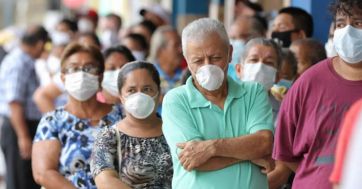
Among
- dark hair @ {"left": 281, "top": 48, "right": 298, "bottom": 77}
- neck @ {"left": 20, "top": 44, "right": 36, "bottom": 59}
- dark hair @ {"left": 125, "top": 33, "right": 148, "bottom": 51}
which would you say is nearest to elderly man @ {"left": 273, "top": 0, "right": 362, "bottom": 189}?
dark hair @ {"left": 281, "top": 48, "right": 298, "bottom": 77}

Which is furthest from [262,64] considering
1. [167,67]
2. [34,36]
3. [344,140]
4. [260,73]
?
[34,36]

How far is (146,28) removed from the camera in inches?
485

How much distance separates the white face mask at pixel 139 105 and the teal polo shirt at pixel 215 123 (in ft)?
2.05

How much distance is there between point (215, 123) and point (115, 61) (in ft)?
10.1

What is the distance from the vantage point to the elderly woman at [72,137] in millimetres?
6230

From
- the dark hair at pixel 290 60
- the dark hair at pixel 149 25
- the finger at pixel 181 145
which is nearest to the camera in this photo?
the finger at pixel 181 145

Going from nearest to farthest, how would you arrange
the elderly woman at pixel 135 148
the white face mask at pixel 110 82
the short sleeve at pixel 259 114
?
1. the short sleeve at pixel 259 114
2. the elderly woman at pixel 135 148
3. the white face mask at pixel 110 82

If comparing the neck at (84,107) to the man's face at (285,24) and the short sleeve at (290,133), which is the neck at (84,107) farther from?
the man's face at (285,24)

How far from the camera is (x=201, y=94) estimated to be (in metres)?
5.11

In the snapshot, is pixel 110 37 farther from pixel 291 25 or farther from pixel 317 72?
pixel 317 72

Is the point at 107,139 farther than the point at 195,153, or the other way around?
the point at 107,139

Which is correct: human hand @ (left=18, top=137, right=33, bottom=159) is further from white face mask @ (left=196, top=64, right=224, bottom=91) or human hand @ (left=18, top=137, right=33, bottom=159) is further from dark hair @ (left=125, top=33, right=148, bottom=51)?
white face mask @ (left=196, top=64, right=224, bottom=91)

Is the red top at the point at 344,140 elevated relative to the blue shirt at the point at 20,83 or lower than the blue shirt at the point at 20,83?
elevated

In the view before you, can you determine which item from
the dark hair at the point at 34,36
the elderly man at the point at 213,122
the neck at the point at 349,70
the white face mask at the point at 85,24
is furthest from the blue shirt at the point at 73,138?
the white face mask at the point at 85,24
